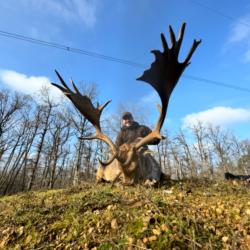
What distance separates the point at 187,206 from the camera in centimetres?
275

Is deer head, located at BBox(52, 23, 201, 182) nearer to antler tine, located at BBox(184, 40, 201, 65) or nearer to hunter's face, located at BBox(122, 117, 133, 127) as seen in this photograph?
antler tine, located at BBox(184, 40, 201, 65)

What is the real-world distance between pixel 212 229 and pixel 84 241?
1345mm

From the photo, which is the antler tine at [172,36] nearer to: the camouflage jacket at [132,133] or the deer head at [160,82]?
the deer head at [160,82]

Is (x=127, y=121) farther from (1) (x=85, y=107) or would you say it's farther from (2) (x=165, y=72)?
(2) (x=165, y=72)

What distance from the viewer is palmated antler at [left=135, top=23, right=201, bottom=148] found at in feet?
15.4

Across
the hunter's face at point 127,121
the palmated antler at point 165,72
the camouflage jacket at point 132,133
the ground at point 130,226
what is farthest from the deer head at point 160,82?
the hunter's face at point 127,121

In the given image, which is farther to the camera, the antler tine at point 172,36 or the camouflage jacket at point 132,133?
the camouflage jacket at point 132,133

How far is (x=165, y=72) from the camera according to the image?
5000mm

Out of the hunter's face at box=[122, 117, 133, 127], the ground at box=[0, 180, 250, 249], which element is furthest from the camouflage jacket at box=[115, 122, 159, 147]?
the ground at box=[0, 180, 250, 249]

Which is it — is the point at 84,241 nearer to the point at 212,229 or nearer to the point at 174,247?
the point at 174,247

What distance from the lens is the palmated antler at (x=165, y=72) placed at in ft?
15.4

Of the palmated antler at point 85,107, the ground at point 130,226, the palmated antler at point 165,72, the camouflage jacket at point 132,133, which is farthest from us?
the camouflage jacket at point 132,133

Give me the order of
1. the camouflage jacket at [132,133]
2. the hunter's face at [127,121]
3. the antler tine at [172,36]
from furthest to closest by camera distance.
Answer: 1. the hunter's face at [127,121]
2. the camouflage jacket at [132,133]
3. the antler tine at [172,36]

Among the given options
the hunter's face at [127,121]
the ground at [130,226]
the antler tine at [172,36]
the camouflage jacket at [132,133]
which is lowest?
the ground at [130,226]
